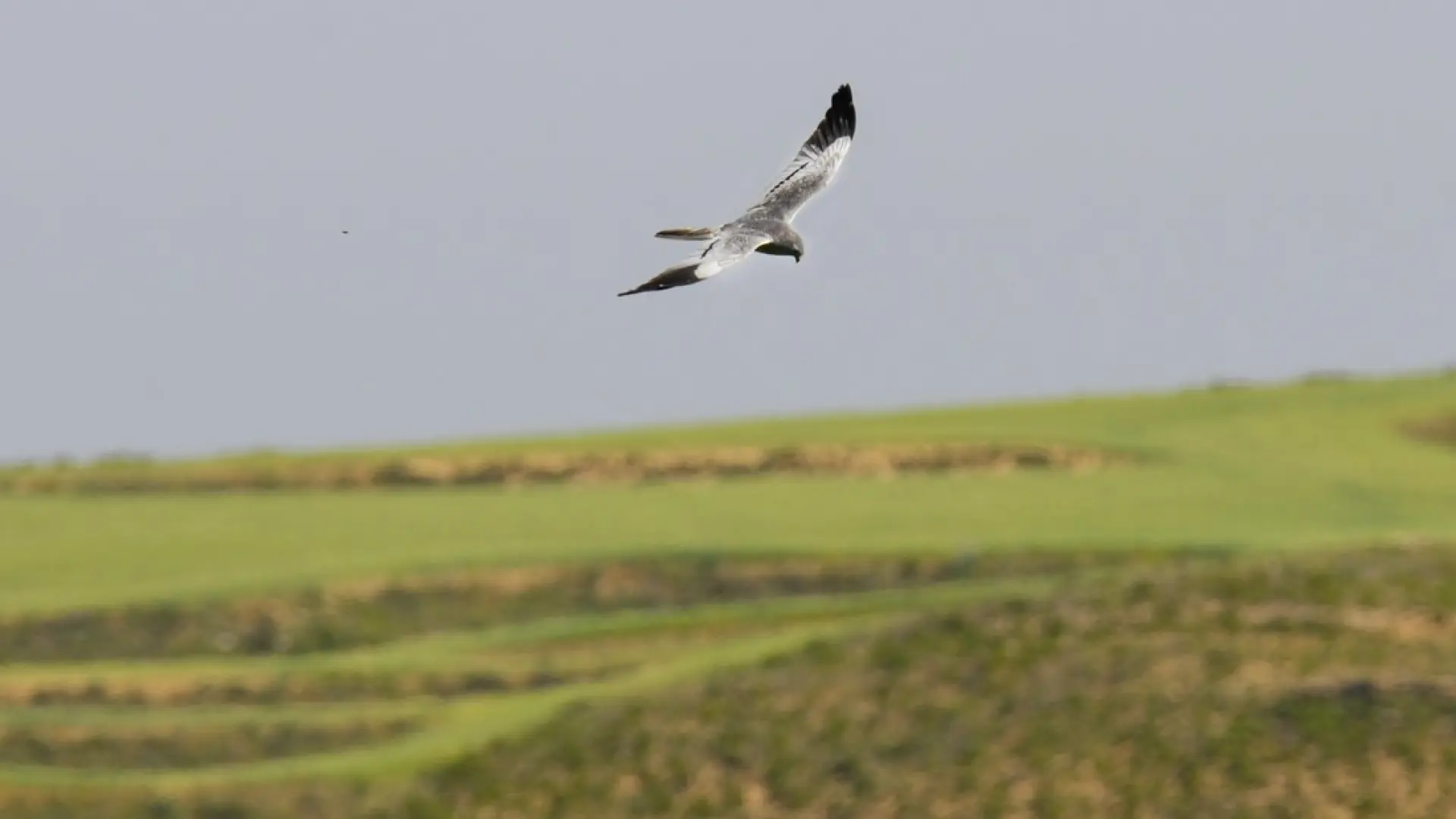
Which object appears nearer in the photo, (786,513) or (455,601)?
(455,601)

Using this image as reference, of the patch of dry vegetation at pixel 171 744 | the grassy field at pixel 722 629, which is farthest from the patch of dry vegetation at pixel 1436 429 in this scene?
the patch of dry vegetation at pixel 171 744

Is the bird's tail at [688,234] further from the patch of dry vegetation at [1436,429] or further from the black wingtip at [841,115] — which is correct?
the patch of dry vegetation at [1436,429]

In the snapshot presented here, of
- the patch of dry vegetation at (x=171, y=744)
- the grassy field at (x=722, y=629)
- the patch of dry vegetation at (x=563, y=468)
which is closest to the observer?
the grassy field at (x=722, y=629)

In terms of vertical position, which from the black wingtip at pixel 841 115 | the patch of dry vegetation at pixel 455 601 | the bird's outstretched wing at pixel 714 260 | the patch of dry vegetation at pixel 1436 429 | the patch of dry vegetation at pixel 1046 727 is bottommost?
the patch of dry vegetation at pixel 1046 727

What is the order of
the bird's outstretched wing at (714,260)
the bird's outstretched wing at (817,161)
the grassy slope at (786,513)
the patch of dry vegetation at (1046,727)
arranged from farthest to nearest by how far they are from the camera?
the grassy slope at (786,513)
the patch of dry vegetation at (1046,727)
the bird's outstretched wing at (817,161)
the bird's outstretched wing at (714,260)

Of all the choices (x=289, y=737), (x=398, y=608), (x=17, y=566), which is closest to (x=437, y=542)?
(x=398, y=608)

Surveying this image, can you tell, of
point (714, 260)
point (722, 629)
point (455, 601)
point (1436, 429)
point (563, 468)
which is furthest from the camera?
point (1436, 429)

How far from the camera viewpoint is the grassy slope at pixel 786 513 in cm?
4456

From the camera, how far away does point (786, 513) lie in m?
47.5

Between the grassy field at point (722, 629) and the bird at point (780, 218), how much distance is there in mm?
14890

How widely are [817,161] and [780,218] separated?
1.51 m

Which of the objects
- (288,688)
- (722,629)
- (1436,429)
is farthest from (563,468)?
(1436,429)

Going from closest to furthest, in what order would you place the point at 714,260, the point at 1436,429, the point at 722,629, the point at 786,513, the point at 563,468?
1. the point at 714,260
2. the point at 722,629
3. the point at 786,513
4. the point at 563,468
5. the point at 1436,429

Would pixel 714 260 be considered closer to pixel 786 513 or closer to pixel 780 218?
pixel 780 218
